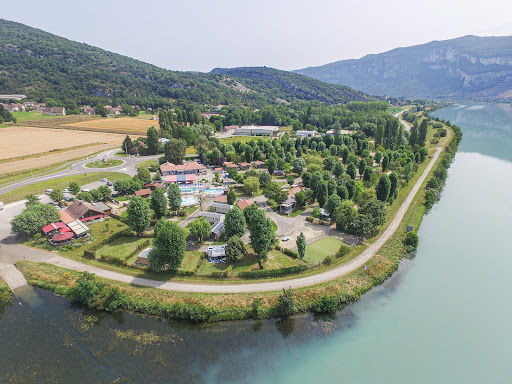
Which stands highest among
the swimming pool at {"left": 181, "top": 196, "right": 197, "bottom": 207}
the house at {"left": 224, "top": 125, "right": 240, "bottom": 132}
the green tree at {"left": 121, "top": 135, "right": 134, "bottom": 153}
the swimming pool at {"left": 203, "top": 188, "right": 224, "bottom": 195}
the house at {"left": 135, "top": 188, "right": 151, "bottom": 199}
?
the green tree at {"left": 121, "top": 135, "right": 134, "bottom": 153}

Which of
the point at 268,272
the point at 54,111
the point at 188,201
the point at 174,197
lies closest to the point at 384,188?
the point at 268,272

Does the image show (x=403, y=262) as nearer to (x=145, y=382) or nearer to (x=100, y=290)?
(x=145, y=382)

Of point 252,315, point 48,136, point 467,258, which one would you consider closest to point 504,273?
point 467,258

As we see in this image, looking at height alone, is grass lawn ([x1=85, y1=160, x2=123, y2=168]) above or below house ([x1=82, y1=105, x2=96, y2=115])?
below

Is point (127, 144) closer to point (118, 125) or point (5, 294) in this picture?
point (118, 125)

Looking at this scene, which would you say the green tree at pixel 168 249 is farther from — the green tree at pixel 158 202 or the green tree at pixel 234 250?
the green tree at pixel 158 202

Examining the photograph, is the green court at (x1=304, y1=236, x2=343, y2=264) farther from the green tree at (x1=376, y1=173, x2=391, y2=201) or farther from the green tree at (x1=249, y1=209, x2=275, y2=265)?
the green tree at (x1=376, y1=173, x2=391, y2=201)

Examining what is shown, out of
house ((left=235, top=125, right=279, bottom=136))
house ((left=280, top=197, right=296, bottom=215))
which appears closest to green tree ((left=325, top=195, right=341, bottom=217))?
house ((left=280, top=197, right=296, bottom=215))
